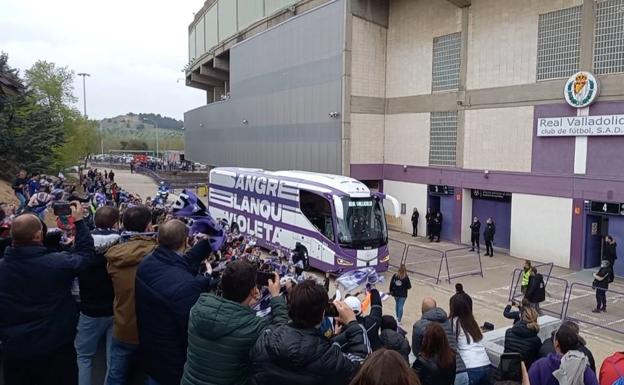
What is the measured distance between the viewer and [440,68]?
26.1 meters

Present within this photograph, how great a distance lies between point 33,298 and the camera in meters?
4.06

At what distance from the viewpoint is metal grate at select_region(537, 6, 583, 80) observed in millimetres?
19641

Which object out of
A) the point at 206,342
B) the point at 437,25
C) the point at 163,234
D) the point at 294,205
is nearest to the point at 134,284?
the point at 163,234

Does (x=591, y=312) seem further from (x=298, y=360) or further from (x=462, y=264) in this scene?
(x=298, y=360)

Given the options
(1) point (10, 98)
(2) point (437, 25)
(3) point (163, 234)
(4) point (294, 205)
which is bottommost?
(4) point (294, 205)

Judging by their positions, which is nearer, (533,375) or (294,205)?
(533,375)

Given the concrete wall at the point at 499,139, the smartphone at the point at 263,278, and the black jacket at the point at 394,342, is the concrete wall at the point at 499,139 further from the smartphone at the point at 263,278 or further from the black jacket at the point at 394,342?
the smartphone at the point at 263,278

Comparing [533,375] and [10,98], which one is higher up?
[10,98]

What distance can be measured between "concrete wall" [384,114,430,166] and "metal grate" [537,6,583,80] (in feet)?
22.5

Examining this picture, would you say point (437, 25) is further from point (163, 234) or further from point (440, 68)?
point (163, 234)

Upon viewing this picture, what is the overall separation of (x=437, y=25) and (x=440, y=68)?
2255mm

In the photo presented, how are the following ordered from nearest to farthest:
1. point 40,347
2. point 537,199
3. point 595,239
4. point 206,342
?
1. point 206,342
2. point 40,347
3. point 595,239
4. point 537,199

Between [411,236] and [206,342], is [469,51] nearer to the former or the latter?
[411,236]

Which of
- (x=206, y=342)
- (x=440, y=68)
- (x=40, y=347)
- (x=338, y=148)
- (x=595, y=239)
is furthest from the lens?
(x=338, y=148)
